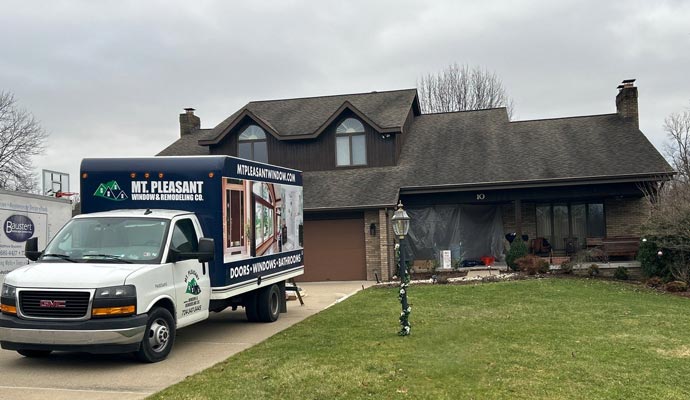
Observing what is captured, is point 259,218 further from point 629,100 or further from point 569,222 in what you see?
point 629,100

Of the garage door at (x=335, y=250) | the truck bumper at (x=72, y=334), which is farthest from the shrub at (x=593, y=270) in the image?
the truck bumper at (x=72, y=334)

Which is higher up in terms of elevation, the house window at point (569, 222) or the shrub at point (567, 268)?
the house window at point (569, 222)

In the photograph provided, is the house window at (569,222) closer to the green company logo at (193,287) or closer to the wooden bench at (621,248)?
the wooden bench at (621,248)

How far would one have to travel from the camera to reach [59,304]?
7.11m

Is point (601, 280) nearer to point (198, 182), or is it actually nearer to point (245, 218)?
point (245, 218)

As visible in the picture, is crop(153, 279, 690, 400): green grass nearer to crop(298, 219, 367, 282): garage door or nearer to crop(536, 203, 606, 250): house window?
crop(298, 219, 367, 282): garage door

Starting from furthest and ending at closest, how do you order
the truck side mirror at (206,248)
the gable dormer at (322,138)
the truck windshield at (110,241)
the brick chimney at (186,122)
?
the brick chimney at (186,122)
the gable dormer at (322,138)
the truck side mirror at (206,248)
the truck windshield at (110,241)

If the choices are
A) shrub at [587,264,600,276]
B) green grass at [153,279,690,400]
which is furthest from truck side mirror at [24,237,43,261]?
shrub at [587,264,600,276]

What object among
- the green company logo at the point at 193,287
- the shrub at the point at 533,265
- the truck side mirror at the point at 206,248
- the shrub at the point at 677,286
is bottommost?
the shrub at the point at 677,286

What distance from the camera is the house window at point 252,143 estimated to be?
23109 mm

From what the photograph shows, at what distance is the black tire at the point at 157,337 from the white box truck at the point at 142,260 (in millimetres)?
14

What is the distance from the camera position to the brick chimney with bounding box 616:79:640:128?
2245cm

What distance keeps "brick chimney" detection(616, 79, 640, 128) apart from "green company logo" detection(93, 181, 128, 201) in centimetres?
1960

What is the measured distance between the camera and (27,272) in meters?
7.41
